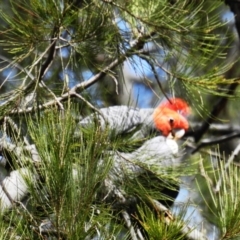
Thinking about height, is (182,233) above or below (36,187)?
below

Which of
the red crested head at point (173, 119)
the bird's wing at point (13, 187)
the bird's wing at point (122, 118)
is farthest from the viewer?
the red crested head at point (173, 119)

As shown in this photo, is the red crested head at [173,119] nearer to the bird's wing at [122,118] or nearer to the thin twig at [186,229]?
the bird's wing at [122,118]

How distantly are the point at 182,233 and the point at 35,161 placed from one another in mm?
332

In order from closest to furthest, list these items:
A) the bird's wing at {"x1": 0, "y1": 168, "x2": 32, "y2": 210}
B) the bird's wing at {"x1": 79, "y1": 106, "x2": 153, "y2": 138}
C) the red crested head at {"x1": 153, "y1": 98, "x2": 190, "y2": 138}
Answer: the bird's wing at {"x1": 0, "y1": 168, "x2": 32, "y2": 210}, the bird's wing at {"x1": 79, "y1": 106, "x2": 153, "y2": 138}, the red crested head at {"x1": 153, "y1": 98, "x2": 190, "y2": 138}

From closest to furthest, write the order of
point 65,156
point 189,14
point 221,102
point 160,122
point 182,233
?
point 65,156 → point 182,233 → point 189,14 → point 160,122 → point 221,102

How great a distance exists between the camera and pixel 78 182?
1447 millimetres

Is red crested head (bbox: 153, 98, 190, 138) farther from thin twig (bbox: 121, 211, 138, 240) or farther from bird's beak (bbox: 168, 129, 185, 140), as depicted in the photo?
thin twig (bbox: 121, 211, 138, 240)

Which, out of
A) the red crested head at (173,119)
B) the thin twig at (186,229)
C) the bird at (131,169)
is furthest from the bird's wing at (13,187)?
the red crested head at (173,119)

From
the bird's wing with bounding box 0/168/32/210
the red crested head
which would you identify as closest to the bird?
the bird's wing with bounding box 0/168/32/210

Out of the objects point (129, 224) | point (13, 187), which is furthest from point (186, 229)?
point (13, 187)

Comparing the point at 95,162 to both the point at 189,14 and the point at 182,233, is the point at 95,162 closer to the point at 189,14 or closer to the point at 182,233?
the point at 182,233

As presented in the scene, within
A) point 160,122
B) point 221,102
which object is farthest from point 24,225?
point 221,102

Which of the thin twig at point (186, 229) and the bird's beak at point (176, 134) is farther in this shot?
the bird's beak at point (176, 134)

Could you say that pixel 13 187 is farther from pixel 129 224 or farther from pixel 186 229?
pixel 186 229
